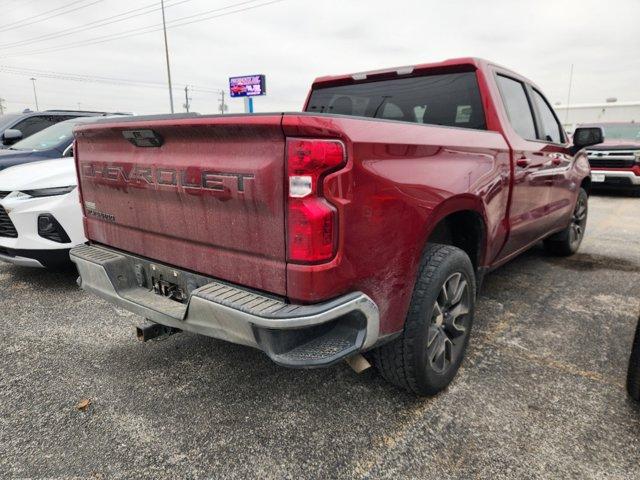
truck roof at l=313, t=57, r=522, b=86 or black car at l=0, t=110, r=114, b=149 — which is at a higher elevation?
truck roof at l=313, t=57, r=522, b=86

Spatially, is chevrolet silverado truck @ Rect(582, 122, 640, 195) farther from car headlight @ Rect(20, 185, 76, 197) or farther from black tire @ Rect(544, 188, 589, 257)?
car headlight @ Rect(20, 185, 76, 197)

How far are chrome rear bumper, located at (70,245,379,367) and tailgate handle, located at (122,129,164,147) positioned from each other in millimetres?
610

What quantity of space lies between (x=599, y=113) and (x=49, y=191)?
21568mm

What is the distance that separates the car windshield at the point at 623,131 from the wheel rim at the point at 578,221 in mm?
7785

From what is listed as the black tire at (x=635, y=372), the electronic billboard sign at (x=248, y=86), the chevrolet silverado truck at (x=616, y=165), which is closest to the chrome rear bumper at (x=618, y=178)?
the chevrolet silverado truck at (x=616, y=165)

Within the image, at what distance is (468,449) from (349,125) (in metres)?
1.49

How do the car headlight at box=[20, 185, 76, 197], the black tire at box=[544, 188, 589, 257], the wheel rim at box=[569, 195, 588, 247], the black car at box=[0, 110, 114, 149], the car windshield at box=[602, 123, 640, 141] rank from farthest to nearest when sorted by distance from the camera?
the car windshield at box=[602, 123, 640, 141], the black car at box=[0, 110, 114, 149], the wheel rim at box=[569, 195, 588, 247], the black tire at box=[544, 188, 589, 257], the car headlight at box=[20, 185, 76, 197]

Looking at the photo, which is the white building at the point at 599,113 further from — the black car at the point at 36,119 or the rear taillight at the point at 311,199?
the rear taillight at the point at 311,199

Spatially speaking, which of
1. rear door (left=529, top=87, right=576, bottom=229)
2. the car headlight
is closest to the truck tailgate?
the car headlight

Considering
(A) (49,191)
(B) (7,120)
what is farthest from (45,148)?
(B) (7,120)

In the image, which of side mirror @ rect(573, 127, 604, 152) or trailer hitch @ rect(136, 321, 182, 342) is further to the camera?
side mirror @ rect(573, 127, 604, 152)

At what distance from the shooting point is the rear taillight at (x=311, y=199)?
160cm

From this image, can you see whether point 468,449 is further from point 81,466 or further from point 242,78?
point 242,78

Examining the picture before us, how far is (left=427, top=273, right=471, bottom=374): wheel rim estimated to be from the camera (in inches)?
90.4
